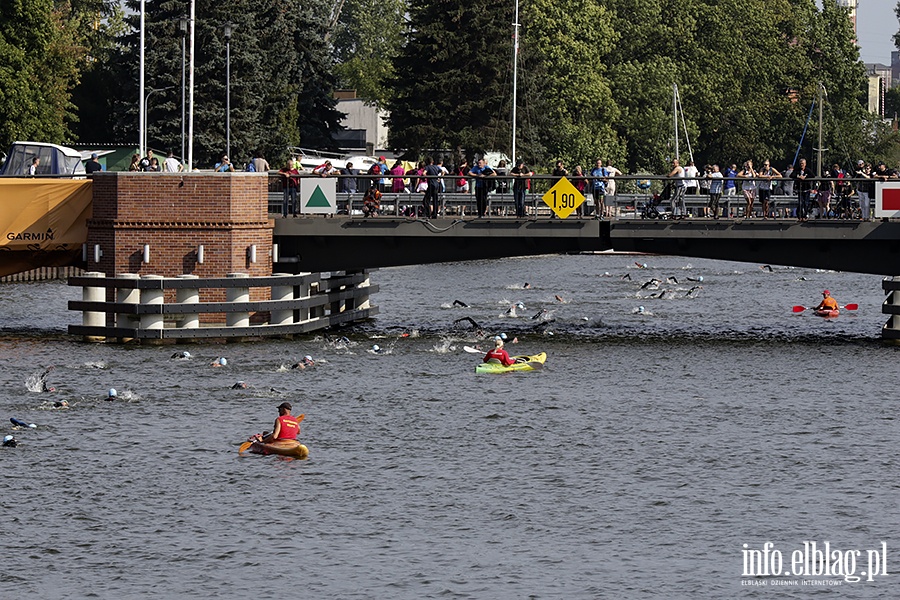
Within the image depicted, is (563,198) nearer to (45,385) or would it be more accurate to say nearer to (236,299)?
(236,299)

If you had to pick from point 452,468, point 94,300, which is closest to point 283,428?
point 452,468

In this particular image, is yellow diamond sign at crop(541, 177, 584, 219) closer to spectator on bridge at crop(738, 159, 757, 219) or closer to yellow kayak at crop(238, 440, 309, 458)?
spectator on bridge at crop(738, 159, 757, 219)

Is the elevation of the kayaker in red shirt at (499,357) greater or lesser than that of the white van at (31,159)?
lesser

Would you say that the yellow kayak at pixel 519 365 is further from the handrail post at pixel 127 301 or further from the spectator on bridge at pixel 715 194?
the handrail post at pixel 127 301

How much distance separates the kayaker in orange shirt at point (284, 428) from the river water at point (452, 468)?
526mm

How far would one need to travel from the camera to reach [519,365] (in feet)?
137

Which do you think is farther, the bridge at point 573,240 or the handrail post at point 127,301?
the bridge at point 573,240

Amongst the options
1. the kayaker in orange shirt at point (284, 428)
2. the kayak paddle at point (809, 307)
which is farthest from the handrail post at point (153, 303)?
the kayak paddle at point (809, 307)

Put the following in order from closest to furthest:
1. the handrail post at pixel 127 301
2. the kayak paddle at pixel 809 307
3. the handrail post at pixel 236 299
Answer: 1. the handrail post at pixel 127 301
2. the handrail post at pixel 236 299
3. the kayak paddle at pixel 809 307

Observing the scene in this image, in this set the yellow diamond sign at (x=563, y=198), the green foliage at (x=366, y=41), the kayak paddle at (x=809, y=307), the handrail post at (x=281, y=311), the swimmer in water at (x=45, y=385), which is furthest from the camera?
the green foliage at (x=366, y=41)

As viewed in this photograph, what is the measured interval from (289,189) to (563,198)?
7.94 meters

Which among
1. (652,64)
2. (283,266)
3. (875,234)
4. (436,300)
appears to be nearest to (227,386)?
(283,266)

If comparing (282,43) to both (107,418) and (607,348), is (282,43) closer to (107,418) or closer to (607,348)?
(607,348)

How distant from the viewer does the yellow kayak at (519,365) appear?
4125 centimetres
